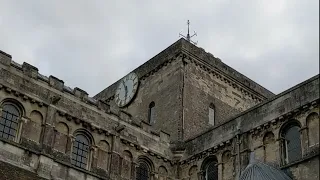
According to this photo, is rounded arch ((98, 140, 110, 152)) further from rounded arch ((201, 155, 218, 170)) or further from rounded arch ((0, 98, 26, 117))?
rounded arch ((201, 155, 218, 170))

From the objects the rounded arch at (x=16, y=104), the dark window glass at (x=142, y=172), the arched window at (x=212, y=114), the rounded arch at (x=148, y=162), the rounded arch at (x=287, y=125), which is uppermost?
the arched window at (x=212, y=114)

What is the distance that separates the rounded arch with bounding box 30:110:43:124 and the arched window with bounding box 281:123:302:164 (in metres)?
11.1

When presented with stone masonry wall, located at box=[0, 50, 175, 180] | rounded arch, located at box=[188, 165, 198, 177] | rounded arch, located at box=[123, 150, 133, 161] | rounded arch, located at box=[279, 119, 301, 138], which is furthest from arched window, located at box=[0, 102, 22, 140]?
rounded arch, located at box=[279, 119, 301, 138]

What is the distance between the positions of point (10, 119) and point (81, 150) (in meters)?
3.88

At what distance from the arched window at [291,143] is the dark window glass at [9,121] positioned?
39.6ft

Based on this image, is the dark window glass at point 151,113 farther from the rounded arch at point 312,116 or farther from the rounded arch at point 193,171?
the rounded arch at point 312,116

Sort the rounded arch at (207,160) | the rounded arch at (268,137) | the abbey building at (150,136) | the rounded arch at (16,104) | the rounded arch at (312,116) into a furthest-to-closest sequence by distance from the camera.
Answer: the rounded arch at (207,160)
the rounded arch at (268,137)
the rounded arch at (16,104)
the abbey building at (150,136)
the rounded arch at (312,116)

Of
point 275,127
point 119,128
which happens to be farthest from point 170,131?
point 275,127

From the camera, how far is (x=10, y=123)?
27656mm

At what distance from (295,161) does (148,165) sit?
838cm

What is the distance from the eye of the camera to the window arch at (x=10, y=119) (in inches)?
1078

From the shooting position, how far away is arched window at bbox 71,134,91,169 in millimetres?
29402

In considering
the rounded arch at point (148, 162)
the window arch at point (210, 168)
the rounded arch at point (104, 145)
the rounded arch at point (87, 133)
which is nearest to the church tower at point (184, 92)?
the rounded arch at point (148, 162)

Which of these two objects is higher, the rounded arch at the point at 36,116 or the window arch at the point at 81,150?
the rounded arch at the point at 36,116
